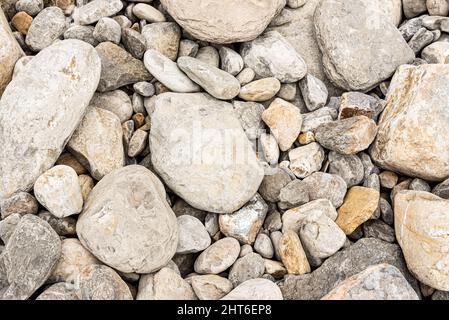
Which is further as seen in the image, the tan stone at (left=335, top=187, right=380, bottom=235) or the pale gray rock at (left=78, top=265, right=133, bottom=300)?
the tan stone at (left=335, top=187, right=380, bottom=235)

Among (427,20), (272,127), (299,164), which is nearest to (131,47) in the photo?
(272,127)

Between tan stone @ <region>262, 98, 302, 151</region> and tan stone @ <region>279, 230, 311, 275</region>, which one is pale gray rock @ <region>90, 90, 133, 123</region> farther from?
tan stone @ <region>279, 230, 311, 275</region>

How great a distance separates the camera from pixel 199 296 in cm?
203

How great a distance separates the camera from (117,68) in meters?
2.47

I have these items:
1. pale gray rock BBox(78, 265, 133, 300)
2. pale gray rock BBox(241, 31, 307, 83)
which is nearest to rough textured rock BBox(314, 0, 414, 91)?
pale gray rock BBox(241, 31, 307, 83)

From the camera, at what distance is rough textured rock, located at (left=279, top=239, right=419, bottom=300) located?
2064 millimetres

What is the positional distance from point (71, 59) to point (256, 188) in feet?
3.19

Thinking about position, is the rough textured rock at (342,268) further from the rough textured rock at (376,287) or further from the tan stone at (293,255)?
the rough textured rock at (376,287)

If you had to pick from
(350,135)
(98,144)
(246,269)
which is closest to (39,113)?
(98,144)

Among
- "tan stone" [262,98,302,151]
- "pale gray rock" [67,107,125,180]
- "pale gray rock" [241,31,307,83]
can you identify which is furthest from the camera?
"pale gray rock" [241,31,307,83]

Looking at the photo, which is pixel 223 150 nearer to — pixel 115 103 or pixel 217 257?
pixel 217 257

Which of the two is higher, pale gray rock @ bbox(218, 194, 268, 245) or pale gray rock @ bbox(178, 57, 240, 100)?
pale gray rock @ bbox(178, 57, 240, 100)

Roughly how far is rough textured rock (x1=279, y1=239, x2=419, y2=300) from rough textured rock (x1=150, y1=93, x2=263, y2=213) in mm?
420

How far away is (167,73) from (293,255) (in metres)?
1.02
